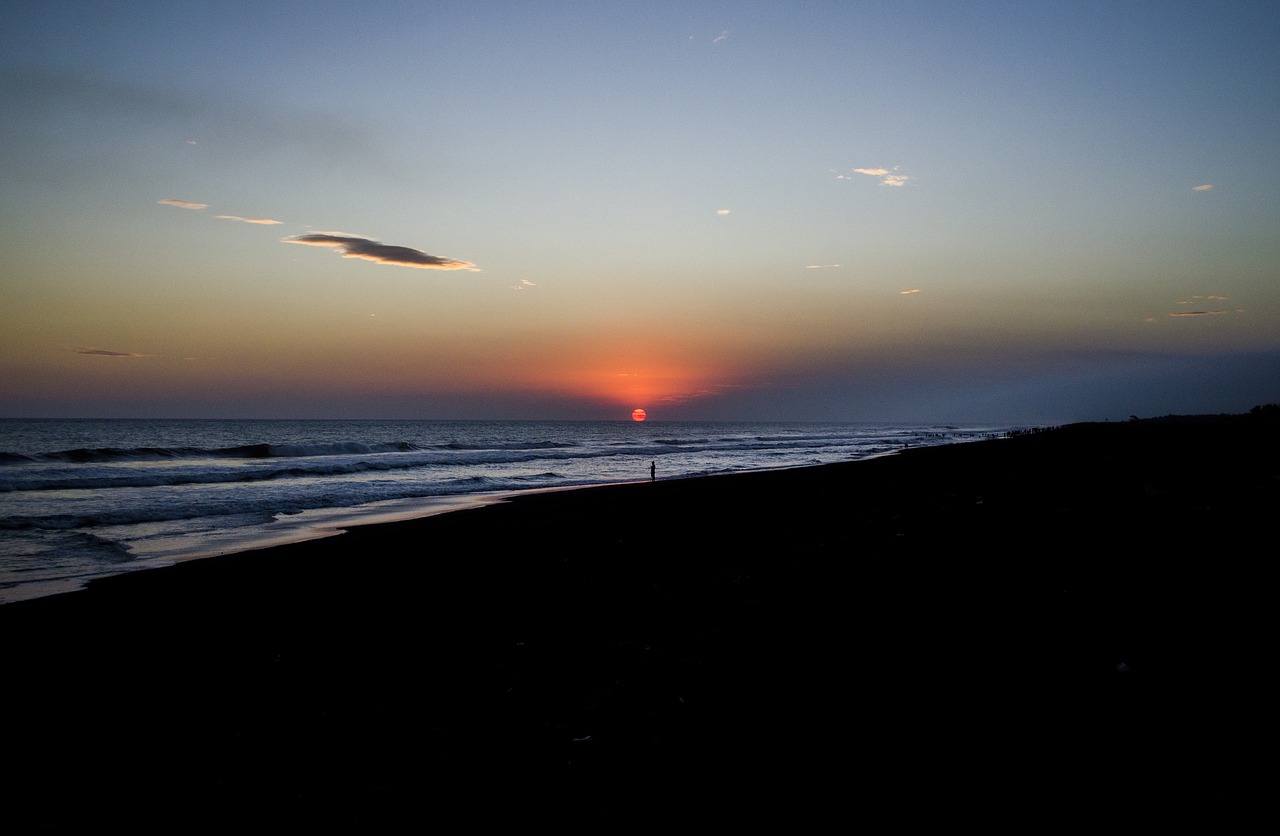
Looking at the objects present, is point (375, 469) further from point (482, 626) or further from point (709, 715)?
point (709, 715)

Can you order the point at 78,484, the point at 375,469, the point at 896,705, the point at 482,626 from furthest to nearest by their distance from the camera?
1. the point at 375,469
2. the point at 78,484
3. the point at 482,626
4. the point at 896,705

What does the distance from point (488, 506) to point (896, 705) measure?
66.4ft

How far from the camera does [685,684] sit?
605 cm

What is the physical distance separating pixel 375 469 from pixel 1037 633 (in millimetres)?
42985

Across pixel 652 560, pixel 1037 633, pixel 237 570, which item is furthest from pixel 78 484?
pixel 1037 633

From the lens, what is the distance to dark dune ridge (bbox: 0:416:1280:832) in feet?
13.9

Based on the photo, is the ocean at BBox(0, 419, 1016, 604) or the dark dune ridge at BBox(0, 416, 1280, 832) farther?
the ocean at BBox(0, 419, 1016, 604)

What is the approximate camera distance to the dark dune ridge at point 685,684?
4250 millimetres

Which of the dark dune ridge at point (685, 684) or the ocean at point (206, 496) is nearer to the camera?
the dark dune ridge at point (685, 684)

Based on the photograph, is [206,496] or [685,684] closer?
[685,684]

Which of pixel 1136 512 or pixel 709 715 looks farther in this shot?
pixel 1136 512

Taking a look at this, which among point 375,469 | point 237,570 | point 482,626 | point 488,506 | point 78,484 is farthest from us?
point 375,469

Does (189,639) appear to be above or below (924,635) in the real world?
below

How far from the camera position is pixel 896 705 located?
17.1ft
